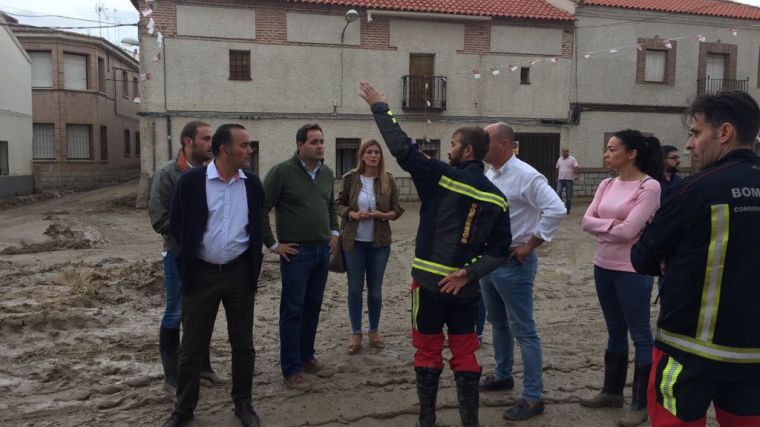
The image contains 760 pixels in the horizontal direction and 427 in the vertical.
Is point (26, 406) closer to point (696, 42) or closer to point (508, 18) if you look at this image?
point (508, 18)

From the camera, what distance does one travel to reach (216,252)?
3633 mm

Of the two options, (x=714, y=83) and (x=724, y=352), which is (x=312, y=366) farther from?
(x=714, y=83)

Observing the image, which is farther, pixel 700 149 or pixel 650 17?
pixel 650 17

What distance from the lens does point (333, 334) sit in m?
5.76

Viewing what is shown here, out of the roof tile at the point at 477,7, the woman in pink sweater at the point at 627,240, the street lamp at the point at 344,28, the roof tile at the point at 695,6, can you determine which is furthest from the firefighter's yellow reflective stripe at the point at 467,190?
the roof tile at the point at 695,6

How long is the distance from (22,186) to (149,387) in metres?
20.8

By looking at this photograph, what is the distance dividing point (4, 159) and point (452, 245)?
2240 centimetres

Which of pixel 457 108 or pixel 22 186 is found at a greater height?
pixel 457 108

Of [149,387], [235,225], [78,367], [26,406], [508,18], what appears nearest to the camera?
[235,225]

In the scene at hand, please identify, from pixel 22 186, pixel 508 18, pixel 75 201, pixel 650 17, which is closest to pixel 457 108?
pixel 508 18

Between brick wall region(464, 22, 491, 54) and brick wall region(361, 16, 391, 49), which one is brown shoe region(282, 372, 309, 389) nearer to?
brick wall region(361, 16, 391, 49)

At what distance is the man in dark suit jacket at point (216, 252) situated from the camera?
361cm

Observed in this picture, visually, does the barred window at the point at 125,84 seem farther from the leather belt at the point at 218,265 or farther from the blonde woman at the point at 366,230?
the leather belt at the point at 218,265

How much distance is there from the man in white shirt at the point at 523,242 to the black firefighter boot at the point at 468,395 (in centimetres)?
48
